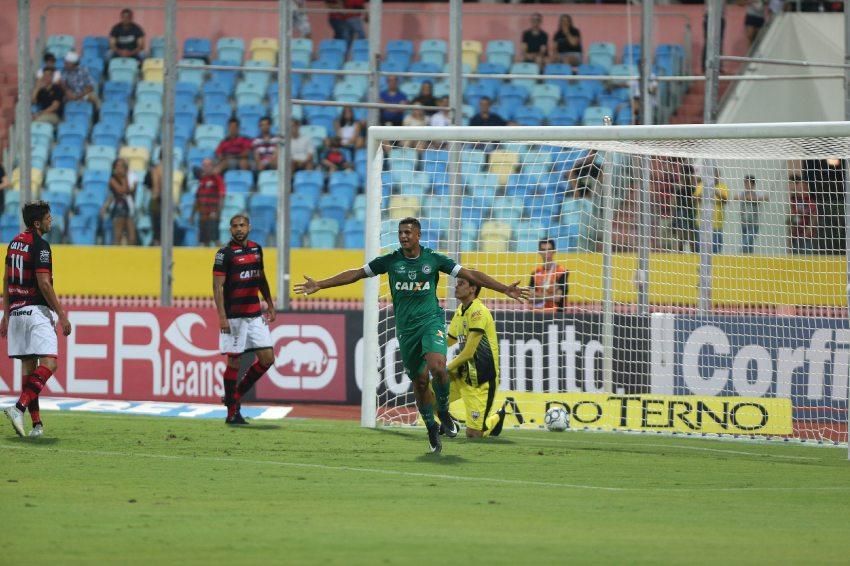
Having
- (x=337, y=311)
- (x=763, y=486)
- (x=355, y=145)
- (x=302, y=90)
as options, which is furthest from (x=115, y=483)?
(x=302, y=90)

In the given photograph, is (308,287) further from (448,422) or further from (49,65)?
(49,65)

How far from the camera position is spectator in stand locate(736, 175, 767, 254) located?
18.1 m

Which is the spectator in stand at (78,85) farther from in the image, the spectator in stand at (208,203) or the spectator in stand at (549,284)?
the spectator in stand at (549,284)

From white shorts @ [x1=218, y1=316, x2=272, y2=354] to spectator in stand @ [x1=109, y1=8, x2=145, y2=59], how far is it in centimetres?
1405

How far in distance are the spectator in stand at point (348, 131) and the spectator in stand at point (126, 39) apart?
4741 millimetres

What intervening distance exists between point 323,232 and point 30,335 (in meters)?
10.4

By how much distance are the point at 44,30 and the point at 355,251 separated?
30.0ft

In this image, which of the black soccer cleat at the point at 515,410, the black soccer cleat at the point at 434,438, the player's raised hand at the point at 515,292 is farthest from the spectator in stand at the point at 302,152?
the black soccer cleat at the point at 434,438

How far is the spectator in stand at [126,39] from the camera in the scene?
27812 millimetres

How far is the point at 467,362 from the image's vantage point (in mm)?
14617

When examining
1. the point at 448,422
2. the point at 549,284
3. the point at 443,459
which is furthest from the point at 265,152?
the point at 443,459

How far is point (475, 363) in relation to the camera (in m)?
14.6

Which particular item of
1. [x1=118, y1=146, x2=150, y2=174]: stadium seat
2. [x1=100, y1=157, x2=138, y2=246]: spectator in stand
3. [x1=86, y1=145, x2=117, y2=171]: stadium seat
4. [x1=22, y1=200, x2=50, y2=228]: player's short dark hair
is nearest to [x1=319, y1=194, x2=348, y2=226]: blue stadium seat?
[x1=100, y1=157, x2=138, y2=246]: spectator in stand

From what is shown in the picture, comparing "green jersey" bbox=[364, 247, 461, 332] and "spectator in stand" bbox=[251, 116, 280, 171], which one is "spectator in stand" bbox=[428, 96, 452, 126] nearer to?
"spectator in stand" bbox=[251, 116, 280, 171]
